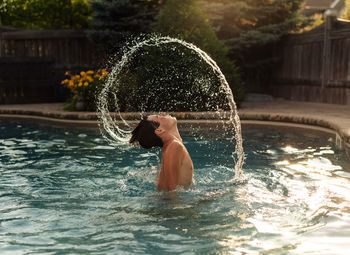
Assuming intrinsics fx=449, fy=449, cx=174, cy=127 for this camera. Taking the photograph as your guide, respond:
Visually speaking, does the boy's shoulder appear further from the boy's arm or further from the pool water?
the pool water

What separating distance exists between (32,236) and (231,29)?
493 inches

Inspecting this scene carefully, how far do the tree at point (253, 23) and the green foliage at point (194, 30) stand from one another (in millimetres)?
2460

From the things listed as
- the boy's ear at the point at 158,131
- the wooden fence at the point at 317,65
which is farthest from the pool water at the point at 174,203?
the wooden fence at the point at 317,65

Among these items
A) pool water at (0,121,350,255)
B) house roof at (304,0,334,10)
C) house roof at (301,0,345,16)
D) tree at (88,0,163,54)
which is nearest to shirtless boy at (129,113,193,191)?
pool water at (0,121,350,255)

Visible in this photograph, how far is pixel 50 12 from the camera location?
60.5 ft

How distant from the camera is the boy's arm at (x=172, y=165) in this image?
4.64 metres

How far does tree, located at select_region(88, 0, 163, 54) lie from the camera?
48.1 ft

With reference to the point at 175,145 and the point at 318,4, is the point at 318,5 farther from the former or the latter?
the point at 175,145

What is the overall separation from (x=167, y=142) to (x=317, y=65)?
10597 mm

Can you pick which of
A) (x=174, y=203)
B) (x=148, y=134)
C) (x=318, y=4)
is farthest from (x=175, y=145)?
(x=318, y=4)

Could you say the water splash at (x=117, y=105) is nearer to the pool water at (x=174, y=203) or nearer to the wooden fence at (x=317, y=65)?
the pool water at (x=174, y=203)

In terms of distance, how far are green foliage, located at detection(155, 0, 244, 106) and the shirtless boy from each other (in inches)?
289

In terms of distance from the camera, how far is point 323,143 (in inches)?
322

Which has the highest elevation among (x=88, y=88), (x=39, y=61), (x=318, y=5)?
(x=318, y=5)
